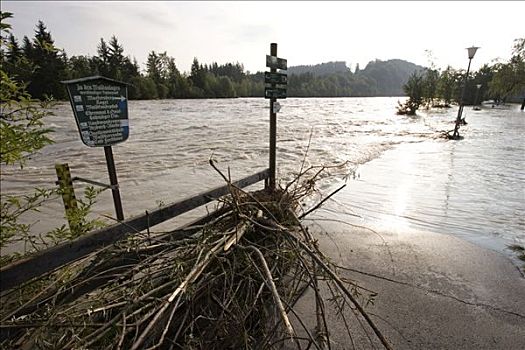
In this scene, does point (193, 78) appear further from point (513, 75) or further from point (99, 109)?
point (99, 109)

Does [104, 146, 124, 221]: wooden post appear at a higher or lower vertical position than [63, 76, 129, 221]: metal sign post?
lower

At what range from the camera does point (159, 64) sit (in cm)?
7381

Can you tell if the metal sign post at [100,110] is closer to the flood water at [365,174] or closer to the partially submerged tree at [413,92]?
the flood water at [365,174]

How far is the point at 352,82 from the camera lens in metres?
140

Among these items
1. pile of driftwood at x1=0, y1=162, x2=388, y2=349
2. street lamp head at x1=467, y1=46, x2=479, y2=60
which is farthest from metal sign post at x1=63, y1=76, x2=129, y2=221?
street lamp head at x1=467, y1=46, x2=479, y2=60

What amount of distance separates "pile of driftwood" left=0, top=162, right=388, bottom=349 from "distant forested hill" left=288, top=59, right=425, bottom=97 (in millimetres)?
90408

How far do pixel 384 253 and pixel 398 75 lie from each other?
203m

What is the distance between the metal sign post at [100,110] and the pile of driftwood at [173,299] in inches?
47.5

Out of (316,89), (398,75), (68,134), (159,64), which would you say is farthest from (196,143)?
(398,75)

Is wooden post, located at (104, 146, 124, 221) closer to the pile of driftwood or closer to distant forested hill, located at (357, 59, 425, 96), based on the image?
the pile of driftwood

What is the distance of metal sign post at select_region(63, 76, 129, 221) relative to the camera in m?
2.67

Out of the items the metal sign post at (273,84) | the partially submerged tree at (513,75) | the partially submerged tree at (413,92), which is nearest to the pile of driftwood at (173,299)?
the metal sign post at (273,84)

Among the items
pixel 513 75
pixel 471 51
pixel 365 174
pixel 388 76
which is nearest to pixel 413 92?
pixel 513 75

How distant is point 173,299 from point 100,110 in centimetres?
226
